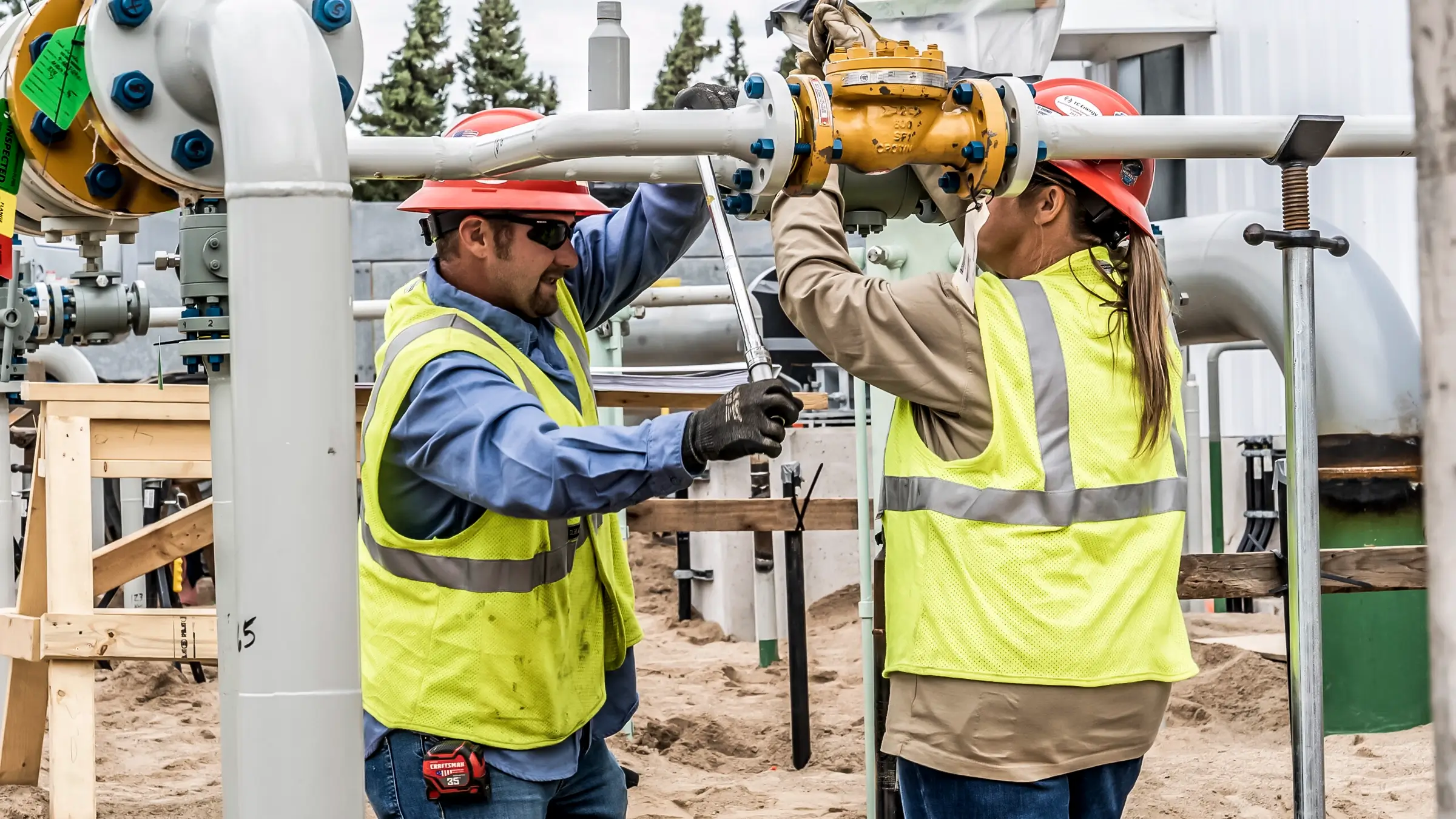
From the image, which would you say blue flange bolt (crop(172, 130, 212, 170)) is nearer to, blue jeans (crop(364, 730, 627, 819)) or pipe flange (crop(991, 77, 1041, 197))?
pipe flange (crop(991, 77, 1041, 197))

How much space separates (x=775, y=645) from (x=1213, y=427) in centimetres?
247

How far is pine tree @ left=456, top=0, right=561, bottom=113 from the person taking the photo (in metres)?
28.0

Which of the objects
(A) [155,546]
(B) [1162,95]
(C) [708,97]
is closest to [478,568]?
(C) [708,97]

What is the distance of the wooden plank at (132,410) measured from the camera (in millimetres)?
4180

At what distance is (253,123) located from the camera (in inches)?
63.4

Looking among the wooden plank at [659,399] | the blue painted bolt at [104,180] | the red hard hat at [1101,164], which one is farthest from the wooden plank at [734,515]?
the blue painted bolt at [104,180]

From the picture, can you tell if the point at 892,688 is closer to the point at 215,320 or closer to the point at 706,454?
the point at 706,454

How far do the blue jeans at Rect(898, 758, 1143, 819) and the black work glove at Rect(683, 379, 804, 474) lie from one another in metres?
0.60

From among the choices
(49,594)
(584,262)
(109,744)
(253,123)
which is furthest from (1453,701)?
(109,744)

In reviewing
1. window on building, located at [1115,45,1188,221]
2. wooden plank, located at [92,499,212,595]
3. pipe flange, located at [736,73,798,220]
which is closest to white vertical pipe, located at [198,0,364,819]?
pipe flange, located at [736,73,798,220]

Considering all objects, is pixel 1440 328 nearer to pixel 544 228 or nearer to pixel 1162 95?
pixel 544 228

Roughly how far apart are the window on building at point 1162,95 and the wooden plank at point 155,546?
20.2 feet

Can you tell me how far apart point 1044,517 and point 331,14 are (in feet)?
4.06

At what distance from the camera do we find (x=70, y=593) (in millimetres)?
4062
